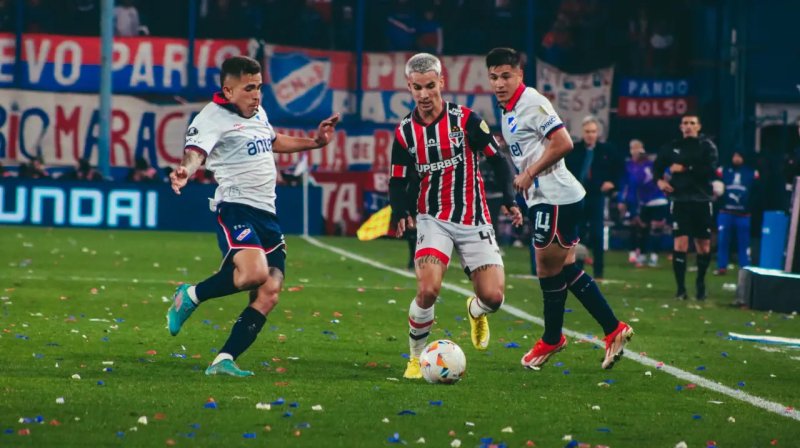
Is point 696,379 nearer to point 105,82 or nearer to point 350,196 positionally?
point 105,82

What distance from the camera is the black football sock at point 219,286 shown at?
872 centimetres

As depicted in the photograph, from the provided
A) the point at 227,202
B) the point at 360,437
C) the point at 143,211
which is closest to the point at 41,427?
the point at 360,437

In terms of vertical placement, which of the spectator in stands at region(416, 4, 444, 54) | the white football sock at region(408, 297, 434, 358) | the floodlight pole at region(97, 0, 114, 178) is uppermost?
the spectator in stands at region(416, 4, 444, 54)

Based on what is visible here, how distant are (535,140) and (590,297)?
1149mm

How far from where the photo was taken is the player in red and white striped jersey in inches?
349

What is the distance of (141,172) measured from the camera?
28438 millimetres

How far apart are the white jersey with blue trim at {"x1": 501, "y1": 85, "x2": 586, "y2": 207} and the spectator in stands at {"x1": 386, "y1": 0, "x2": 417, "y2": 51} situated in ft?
72.5

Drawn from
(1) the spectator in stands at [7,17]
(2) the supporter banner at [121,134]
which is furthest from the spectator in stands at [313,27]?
(1) the spectator in stands at [7,17]

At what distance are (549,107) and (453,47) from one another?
73.3 feet

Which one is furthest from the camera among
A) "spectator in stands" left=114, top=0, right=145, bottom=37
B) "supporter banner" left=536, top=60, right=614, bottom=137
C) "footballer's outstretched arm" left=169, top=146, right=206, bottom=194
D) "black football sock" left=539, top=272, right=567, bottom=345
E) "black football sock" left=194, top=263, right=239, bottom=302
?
"supporter banner" left=536, top=60, right=614, bottom=137

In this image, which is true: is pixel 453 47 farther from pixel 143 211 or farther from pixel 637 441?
pixel 637 441

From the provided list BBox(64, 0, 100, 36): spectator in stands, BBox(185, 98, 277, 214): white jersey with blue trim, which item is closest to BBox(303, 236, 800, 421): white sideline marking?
BBox(185, 98, 277, 214): white jersey with blue trim

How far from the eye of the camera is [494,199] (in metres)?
22.3

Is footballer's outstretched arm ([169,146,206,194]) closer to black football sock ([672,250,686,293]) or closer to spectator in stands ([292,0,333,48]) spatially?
black football sock ([672,250,686,293])
